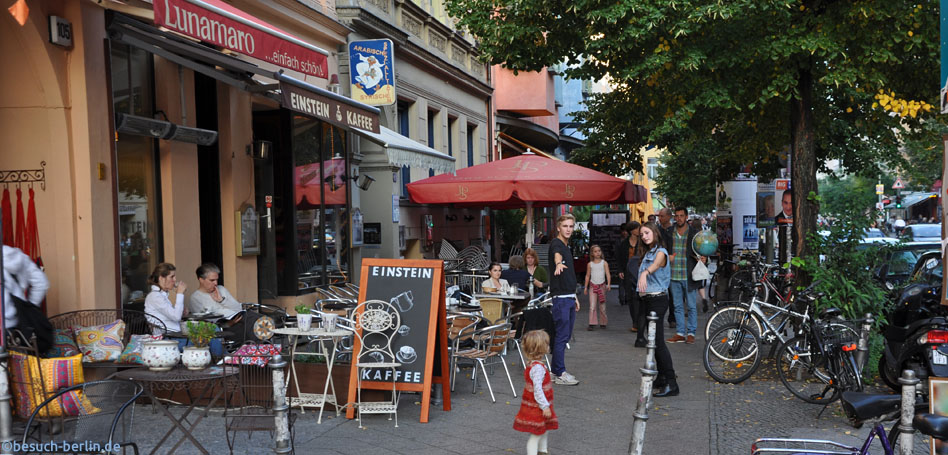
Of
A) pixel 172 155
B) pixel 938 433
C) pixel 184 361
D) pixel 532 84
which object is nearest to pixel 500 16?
pixel 172 155

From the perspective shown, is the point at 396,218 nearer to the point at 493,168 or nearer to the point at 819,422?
the point at 493,168

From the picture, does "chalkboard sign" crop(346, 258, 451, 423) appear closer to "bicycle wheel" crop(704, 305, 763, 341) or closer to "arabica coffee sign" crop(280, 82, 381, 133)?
"arabica coffee sign" crop(280, 82, 381, 133)

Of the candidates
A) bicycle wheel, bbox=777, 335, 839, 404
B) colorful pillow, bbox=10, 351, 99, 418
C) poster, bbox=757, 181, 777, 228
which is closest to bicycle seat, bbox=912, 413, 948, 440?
bicycle wheel, bbox=777, 335, 839, 404

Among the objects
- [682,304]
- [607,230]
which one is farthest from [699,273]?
[607,230]

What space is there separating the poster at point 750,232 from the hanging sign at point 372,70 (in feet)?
37.9

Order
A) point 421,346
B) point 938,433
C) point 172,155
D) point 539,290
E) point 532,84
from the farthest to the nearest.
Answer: point 532,84 → point 539,290 → point 172,155 → point 421,346 → point 938,433

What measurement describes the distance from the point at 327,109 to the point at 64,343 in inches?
146

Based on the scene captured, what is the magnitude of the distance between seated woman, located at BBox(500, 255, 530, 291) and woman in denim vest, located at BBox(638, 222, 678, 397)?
308cm

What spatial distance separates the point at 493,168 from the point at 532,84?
13.7 m

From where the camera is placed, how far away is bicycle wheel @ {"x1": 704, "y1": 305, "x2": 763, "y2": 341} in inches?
392

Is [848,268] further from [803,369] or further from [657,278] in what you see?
[657,278]

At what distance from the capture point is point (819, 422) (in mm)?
7762

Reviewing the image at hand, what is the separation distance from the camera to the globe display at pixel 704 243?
13188 mm

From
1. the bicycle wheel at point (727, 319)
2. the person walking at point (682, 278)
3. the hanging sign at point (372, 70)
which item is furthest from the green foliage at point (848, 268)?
the hanging sign at point (372, 70)
